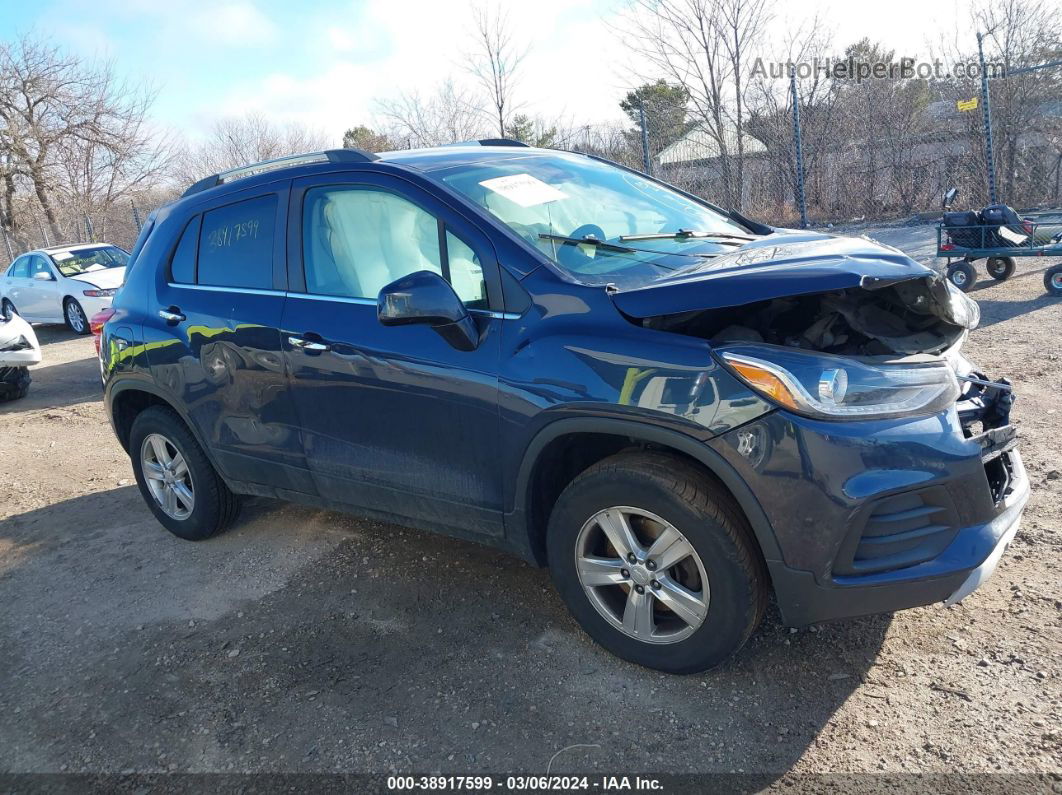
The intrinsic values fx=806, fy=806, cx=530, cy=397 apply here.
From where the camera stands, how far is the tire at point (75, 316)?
43.9 ft

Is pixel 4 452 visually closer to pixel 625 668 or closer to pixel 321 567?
pixel 321 567

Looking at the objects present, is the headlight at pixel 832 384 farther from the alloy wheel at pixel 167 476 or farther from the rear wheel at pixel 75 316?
the rear wheel at pixel 75 316

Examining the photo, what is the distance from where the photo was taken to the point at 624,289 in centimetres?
281

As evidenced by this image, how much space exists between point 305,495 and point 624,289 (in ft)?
6.32

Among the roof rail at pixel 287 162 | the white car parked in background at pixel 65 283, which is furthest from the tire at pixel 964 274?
the white car parked in background at pixel 65 283

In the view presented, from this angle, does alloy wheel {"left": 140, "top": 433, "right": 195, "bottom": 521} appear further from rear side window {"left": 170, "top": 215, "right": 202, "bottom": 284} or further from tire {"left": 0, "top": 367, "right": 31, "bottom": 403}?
tire {"left": 0, "top": 367, "right": 31, "bottom": 403}

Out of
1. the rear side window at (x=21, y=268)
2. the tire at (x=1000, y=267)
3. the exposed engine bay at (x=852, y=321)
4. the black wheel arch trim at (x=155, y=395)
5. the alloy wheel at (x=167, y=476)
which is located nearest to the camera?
the exposed engine bay at (x=852, y=321)

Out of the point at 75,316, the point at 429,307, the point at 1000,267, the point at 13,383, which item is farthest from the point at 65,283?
the point at 1000,267

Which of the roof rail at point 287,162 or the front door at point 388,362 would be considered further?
the roof rail at point 287,162

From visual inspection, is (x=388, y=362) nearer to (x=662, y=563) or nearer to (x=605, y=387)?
(x=605, y=387)

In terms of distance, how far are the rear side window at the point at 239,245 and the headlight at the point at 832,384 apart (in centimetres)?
231

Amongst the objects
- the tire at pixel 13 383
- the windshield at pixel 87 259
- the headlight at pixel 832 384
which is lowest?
the tire at pixel 13 383

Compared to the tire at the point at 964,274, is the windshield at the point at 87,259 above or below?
above

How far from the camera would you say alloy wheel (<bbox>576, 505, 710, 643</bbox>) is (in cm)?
271
